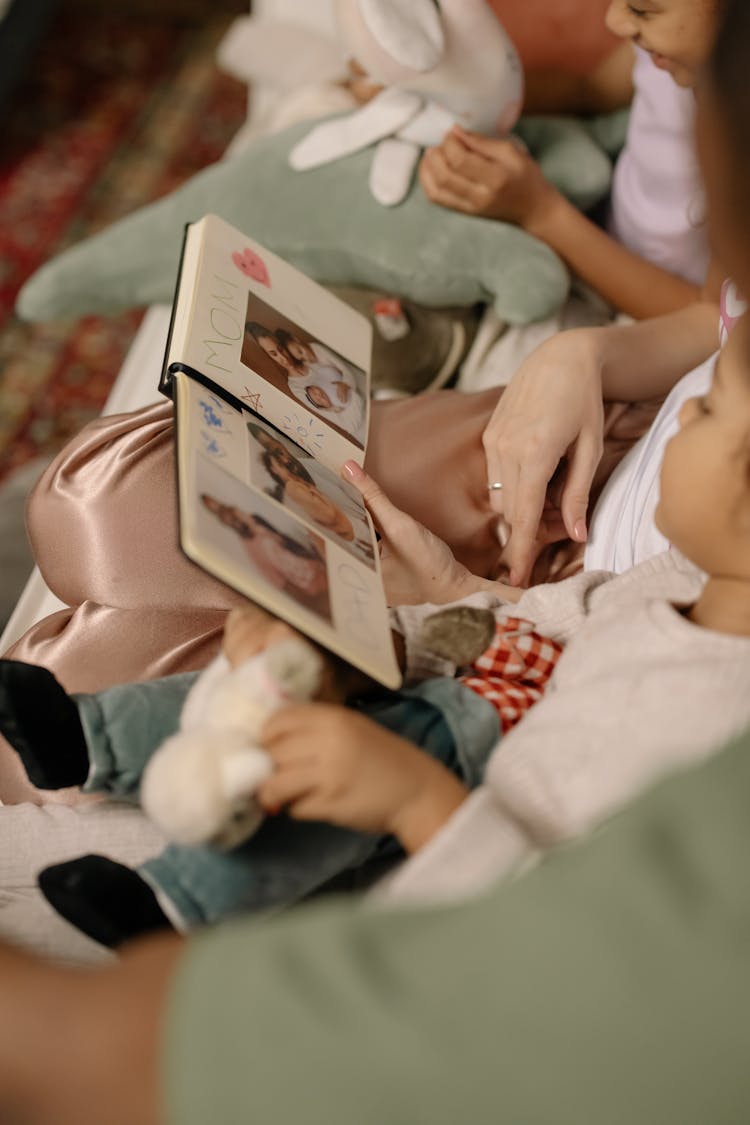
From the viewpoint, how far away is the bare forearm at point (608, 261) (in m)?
1.01

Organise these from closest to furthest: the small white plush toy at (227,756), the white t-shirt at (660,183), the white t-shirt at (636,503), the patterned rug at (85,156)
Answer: the small white plush toy at (227,756) → the white t-shirt at (636,503) → the white t-shirt at (660,183) → the patterned rug at (85,156)

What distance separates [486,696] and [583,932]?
266 mm

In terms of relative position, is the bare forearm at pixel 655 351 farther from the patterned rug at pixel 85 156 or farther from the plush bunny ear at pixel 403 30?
the patterned rug at pixel 85 156

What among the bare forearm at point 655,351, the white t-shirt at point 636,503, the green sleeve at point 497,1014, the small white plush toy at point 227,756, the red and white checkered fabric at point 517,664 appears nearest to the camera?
the green sleeve at point 497,1014

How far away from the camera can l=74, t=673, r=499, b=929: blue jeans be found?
1.79ft

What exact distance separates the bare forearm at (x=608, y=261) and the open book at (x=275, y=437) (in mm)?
249

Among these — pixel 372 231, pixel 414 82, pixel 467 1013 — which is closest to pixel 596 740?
pixel 467 1013

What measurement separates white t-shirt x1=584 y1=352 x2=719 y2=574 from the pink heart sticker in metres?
0.32

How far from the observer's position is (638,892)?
1.26 feet

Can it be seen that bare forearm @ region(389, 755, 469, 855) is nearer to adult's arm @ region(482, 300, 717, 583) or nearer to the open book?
the open book

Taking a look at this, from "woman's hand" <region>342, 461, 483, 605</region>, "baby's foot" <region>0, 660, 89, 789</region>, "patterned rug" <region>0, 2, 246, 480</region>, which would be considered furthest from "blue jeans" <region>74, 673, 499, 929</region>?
"patterned rug" <region>0, 2, 246, 480</region>

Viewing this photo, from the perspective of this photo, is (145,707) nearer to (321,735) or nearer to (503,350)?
(321,735)

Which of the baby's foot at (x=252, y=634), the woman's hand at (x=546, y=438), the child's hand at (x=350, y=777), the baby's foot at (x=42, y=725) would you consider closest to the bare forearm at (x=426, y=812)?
the child's hand at (x=350, y=777)

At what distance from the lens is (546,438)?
30.9 inches
